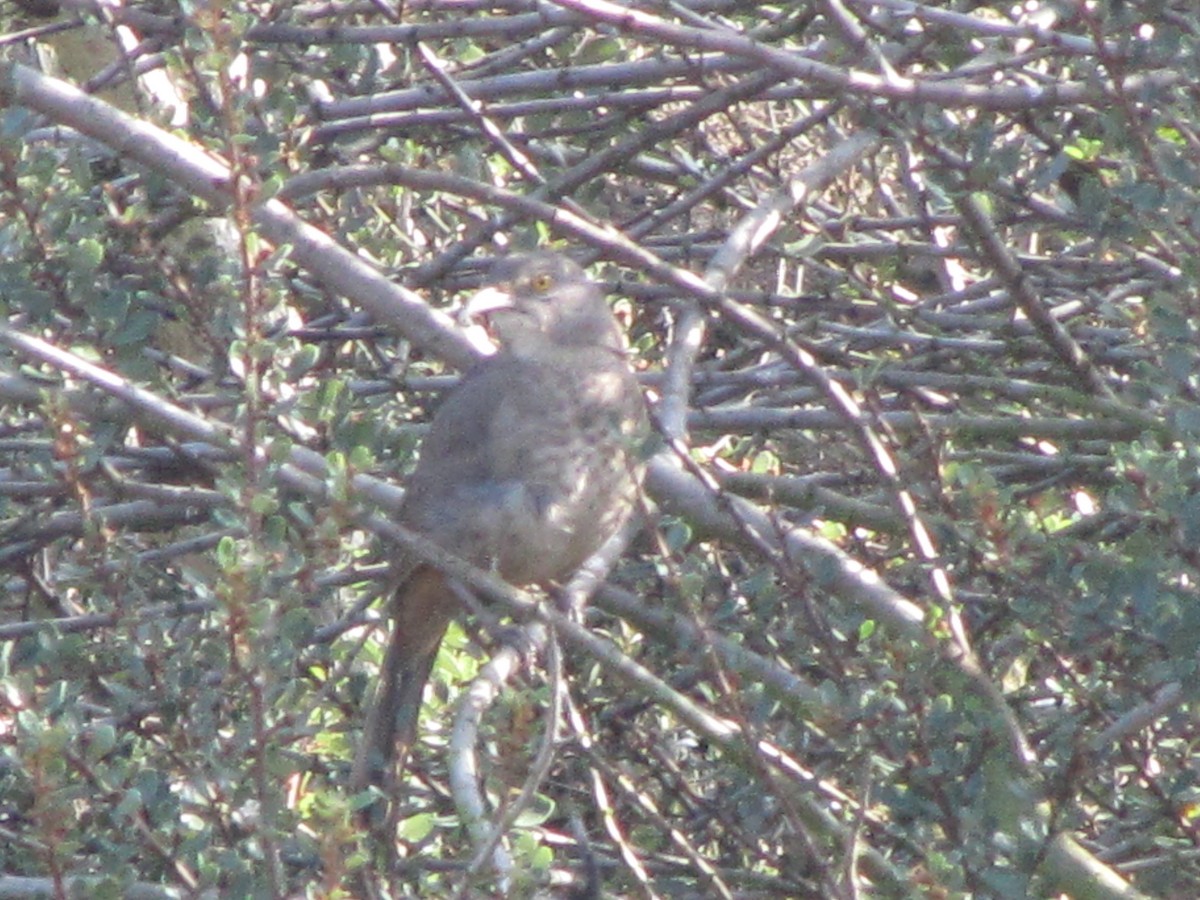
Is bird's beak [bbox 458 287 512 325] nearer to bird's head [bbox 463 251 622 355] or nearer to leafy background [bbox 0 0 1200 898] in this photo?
bird's head [bbox 463 251 622 355]

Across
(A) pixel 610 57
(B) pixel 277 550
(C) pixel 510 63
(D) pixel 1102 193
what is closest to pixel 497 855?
(B) pixel 277 550

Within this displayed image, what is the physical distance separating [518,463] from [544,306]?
1.49 ft

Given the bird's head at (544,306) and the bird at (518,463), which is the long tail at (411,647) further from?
the bird's head at (544,306)

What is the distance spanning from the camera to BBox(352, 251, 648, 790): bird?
479 cm

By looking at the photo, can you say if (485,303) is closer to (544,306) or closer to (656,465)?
(544,306)

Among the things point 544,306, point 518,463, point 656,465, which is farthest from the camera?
point 544,306

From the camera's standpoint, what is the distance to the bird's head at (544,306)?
16.6 feet

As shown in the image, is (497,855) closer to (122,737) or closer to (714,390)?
(122,737)

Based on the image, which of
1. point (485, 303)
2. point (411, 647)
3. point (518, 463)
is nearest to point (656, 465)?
point (518, 463)

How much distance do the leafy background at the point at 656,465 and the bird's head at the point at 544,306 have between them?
0.45 feet

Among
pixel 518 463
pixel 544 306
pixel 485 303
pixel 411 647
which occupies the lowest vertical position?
pixel 411 647

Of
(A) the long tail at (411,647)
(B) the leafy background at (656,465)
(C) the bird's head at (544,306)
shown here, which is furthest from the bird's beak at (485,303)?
(A) the long tail at (411,647)

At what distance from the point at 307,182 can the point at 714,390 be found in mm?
1292

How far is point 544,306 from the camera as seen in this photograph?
5133 millimetres
